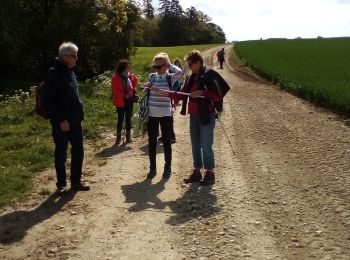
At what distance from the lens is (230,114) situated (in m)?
14.8

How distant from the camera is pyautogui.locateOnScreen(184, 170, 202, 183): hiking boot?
7645 millimetres

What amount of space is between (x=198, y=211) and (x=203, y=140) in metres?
1.48

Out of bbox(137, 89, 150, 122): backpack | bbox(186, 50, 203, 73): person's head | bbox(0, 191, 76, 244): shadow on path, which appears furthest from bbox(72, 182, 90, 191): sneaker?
bbox(186, 50, 203, 73): person's head

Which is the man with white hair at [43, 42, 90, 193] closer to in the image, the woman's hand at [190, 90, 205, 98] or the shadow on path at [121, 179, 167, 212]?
the shadow on path at [121, 179, 167, 212]

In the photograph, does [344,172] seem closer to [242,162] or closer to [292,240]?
[242,162]

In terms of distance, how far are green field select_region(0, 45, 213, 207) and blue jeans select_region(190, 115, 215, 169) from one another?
2.72 meters

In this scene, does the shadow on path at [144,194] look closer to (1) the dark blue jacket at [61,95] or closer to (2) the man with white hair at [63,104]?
(2) the man with white hair at [63,104]

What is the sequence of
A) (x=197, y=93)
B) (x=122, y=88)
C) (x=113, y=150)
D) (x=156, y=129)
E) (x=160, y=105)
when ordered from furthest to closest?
(x=122, y=88) < (x=113, y=150) < (x=156, y=129) < (x=160, y=105) < (x=197, y=93)

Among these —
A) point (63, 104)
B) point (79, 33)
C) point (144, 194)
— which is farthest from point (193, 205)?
point (79, 33)

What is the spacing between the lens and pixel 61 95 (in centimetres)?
669

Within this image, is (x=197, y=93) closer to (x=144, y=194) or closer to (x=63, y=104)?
(x=144, y=194)

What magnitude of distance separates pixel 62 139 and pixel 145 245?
235cm

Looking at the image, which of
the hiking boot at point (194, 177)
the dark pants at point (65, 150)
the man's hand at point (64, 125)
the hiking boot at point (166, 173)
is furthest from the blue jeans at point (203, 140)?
the man's hand at point (64, 125)

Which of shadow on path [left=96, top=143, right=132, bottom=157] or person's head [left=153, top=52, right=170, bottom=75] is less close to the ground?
person's head [left=153, top=52, right=170, bottom=75]
